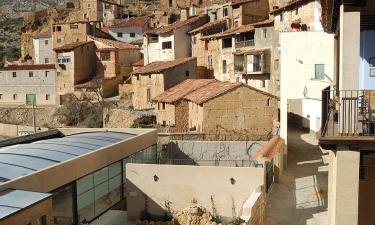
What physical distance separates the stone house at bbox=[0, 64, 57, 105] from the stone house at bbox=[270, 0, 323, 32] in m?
27.6

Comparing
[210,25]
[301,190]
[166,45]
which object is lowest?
[301,190]

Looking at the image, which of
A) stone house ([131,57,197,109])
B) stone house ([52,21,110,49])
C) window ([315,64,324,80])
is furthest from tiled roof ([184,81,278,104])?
stone house ([52,21,110,49])

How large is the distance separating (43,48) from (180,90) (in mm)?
32346

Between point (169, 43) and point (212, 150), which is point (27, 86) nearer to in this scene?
point (169, 43)

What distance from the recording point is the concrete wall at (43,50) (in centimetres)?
6166

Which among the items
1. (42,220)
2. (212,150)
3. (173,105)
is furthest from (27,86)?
(42,220)

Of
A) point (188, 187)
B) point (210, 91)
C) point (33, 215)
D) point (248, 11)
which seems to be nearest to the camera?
point (33, 215)

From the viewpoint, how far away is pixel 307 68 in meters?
24.6

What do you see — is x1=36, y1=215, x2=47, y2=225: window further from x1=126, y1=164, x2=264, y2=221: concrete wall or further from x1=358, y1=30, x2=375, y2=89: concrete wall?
x1=358, y1=30, x2=375, y2=89: concrete wall

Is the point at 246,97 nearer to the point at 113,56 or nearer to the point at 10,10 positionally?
the point at 113,56

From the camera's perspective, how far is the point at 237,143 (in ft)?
84.3

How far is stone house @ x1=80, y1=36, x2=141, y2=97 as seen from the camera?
163 feet

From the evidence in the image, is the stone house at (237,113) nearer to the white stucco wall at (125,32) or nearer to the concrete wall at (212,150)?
the concrete wall at (212,150)

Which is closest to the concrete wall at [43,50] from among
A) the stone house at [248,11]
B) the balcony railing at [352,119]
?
the stone house at [248,11]
